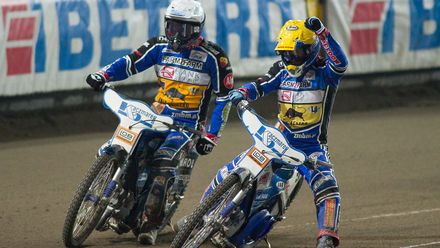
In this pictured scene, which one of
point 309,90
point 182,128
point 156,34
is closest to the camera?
point 309,90

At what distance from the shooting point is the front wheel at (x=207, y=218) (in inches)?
307

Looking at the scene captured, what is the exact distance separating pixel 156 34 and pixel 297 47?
6.73 m

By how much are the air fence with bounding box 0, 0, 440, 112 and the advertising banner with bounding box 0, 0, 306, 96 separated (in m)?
0.01

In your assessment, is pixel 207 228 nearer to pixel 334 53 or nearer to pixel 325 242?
pixel 325 242

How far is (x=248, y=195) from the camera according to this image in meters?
8.17

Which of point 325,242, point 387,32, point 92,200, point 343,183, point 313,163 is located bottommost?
point 343,183

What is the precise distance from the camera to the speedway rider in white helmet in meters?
9.10

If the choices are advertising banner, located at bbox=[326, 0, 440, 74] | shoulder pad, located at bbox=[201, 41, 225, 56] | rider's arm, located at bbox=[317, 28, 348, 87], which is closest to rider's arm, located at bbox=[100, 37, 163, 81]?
shoulder pad, located at bbox=[201, 41, 225, 56]

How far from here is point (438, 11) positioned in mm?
17531

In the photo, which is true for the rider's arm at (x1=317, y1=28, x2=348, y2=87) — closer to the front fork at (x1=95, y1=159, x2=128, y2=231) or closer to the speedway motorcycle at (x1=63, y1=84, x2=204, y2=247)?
the speedway motorcycle at (x1=63, y1=84, x2=204, y2=247)

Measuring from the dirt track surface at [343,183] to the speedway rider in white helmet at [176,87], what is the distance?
35 centimetres

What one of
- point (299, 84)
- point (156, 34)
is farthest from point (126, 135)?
point (156, 34)

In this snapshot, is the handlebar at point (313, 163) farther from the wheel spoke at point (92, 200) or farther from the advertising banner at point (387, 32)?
the advertising banner at point (387, 32)

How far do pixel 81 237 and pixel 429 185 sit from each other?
15.5 ft
